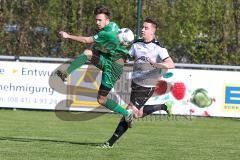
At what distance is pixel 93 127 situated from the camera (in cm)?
1486

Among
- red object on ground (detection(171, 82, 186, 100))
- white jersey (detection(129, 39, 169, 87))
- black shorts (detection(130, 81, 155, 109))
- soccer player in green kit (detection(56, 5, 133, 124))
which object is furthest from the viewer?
red object on ground (detection(171, 82, 186, 100))

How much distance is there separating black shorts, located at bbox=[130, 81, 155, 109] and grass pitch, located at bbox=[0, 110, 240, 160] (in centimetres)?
68

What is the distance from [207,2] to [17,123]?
845 cm

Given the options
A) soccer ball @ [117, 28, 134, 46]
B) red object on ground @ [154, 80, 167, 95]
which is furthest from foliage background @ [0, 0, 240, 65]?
soccer ball @ [117, 28, 134, 46]

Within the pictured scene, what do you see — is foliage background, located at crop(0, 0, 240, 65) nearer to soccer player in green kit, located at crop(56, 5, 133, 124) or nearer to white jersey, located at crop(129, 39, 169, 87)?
white jersey, located at crop(129, 39, 169, 87)

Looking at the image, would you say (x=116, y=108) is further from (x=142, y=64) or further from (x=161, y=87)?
(x=161, y=87)

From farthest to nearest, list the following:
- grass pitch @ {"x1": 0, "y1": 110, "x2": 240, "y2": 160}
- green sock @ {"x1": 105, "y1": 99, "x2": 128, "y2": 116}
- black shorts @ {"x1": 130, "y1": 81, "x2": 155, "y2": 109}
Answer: black shorts @ {"x1": 130, "y1": 81, "x2": 155, "y2": 109} → green sock @ {"x1": 105, "y1": 99, "x2": 128, "y2": 116} → grass pitch @ {"x1": 0, "y1": 110, "x2": 240, "y2": 160}

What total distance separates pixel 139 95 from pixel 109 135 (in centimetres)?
236

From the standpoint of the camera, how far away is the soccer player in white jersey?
414 inches

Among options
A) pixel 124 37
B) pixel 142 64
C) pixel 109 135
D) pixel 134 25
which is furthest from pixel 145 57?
pixel 134 25

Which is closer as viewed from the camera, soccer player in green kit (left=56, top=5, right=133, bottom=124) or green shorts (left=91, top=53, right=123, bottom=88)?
soccer player in green kit (left=56, top=5, right=133, bottom=124)

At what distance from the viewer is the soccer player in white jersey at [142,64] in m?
10.5

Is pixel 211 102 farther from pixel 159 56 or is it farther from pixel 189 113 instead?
pixel 159 56

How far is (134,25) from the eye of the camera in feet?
67.8
